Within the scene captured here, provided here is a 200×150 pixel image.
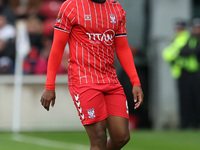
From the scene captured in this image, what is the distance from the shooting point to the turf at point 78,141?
1040 centimetres

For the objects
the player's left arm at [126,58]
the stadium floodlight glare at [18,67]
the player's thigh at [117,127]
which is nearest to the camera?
the player's thigh at [117,127]

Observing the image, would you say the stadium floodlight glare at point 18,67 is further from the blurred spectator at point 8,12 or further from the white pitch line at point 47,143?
the blurred spectator at point 8,12

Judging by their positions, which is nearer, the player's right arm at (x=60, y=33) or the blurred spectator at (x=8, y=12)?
the player's right arm at (x=60, y=33)

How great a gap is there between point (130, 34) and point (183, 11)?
1586 millimetres

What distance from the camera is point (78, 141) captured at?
1166cm

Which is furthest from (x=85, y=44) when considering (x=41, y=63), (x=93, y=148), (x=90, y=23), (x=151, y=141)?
(x=41, y=63)

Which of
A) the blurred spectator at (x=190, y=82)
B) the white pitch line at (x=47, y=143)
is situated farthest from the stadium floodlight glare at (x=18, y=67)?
the blurred spectator at (x=190, y=82)

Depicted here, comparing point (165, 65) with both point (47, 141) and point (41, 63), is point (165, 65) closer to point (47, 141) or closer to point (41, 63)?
point (41, 63)

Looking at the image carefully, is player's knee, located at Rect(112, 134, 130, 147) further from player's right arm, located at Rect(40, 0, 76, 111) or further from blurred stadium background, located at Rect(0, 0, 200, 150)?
blurred stadium background, located at Rect(0, 0, 200, 150)

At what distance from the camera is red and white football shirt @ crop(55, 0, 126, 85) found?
616cm

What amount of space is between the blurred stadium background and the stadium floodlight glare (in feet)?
0.08

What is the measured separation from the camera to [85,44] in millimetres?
6207

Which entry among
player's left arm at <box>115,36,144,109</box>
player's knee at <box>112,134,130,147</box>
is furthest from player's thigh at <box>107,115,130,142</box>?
player's left arm at <box>115,36,144,109</box>

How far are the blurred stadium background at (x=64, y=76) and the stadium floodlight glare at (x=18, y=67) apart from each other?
24mm
